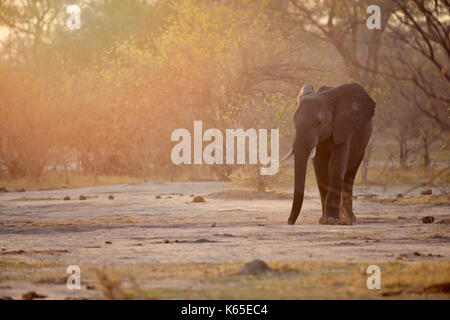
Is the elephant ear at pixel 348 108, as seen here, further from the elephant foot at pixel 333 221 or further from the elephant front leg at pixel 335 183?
the elephant foot at pixel 333 221

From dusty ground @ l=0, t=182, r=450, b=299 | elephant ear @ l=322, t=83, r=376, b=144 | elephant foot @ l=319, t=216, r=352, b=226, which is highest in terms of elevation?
elephant ear @ l=322, t=83, r=376, b=144

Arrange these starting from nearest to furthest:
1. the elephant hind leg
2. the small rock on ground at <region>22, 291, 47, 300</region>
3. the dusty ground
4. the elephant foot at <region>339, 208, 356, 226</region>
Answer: the small rock on ground at <region>22, 291, 47, 300</region> → the dusty ground → the elephant foot at <region>339, 208, 356, 226</region> → the elephant hind leg

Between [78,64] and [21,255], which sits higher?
[78,64]

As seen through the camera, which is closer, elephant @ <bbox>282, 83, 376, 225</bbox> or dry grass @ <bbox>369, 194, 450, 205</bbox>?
elephant @ <bbox>282, 83, 376, 225</bbox>

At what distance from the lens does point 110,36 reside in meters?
45.0

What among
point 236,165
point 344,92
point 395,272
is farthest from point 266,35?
point 395,272

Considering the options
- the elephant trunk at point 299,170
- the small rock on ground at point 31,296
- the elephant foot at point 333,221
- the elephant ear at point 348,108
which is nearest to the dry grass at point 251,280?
the small rock on ground at point 31,296

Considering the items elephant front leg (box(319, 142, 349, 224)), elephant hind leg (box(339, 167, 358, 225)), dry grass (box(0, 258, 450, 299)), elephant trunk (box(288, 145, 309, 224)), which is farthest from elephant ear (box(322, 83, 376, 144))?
dry grass (box(0, 258, 450, 299))

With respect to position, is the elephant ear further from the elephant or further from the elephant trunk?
the elephant trunk

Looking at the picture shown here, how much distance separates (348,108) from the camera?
560 inches

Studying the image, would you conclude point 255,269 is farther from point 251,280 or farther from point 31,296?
point 31,296

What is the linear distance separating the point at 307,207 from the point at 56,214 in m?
5.60

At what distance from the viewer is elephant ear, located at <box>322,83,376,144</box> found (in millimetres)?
14023

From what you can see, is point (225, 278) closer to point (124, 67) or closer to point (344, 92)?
point (344, 92)
